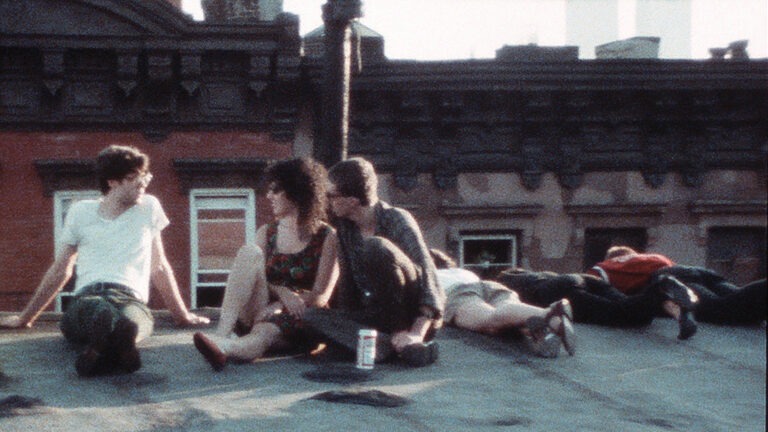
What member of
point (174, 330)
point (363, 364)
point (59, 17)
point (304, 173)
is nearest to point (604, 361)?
point (363, 364)

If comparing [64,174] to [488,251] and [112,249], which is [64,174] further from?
[112,249]

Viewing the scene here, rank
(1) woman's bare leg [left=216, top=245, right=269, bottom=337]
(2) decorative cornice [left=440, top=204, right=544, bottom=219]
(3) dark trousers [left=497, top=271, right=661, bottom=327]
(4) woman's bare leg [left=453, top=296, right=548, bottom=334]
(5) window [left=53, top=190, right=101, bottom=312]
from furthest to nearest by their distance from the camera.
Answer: (2) decorative cornice [left=440, top=204, right=544, bottom=219] → (5) window [left=53, top=190, right=101, bottom=312] → (3) dark trousers [left=497, top=271, right=661, bottom=327] → (4) woman's bare leg [left=453, top=296, right=548, bottom=334] → (1) woman's bare leg [left=216, top=245, right=269, bottom=337]

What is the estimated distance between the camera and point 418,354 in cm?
554

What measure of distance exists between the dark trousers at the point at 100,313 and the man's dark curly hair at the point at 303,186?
0.95m

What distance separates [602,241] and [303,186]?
12639mm

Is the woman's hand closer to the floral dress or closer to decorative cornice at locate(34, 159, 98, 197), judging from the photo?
the floral dress

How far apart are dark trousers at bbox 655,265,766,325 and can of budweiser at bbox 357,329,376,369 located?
8.58ft

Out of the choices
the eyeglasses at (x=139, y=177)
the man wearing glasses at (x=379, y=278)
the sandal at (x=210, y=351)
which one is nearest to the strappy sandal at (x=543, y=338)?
the man wearing glasses at (x=379, y=278)

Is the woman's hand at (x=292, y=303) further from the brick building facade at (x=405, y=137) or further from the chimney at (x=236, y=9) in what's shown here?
the chimney at (x=236, y=9)

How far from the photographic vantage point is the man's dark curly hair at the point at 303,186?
579 cm

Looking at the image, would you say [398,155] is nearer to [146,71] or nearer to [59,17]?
[146,71]

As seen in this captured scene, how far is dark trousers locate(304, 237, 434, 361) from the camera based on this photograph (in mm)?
5340

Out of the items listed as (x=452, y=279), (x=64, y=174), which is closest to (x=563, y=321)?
(x=452, y=279)

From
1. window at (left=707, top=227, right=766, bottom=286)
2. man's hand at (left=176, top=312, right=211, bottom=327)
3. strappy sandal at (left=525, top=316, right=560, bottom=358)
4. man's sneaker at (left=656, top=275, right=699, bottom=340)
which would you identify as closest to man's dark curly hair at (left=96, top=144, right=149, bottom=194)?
man's hand at (left=176, top=312, right=211, bottom=327)
